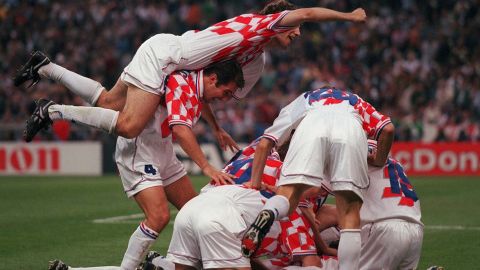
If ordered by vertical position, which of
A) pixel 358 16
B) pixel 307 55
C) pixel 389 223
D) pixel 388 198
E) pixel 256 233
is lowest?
pixel 307 55

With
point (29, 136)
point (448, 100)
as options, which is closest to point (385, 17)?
point (448, 100)

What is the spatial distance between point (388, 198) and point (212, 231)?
1.54 m

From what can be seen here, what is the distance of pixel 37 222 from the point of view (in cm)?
1227

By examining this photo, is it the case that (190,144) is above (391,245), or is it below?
above

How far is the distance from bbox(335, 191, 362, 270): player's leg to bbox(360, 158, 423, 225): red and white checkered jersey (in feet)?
1.13

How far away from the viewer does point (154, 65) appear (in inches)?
323

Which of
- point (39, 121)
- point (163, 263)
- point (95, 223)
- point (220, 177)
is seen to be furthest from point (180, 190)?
point (95, 223)

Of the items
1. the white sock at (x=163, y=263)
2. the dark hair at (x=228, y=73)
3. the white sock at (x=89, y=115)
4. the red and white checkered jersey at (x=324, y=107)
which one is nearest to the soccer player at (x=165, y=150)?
the dark hair at (x=228, y=73)

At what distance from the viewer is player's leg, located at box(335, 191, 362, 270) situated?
6719mm

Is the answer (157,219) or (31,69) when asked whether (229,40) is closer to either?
(157,219)

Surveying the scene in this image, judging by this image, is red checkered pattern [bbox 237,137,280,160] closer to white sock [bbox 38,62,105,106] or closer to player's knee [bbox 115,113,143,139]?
player's knee [bbox 115,113,143,139]

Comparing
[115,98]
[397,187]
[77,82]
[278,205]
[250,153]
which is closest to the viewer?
[278,205]

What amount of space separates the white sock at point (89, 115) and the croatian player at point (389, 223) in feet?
7.46

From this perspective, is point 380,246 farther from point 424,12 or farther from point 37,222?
point 424,12
